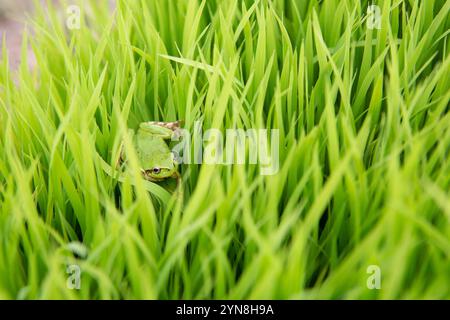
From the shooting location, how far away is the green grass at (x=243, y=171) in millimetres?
778

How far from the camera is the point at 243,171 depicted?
81cm

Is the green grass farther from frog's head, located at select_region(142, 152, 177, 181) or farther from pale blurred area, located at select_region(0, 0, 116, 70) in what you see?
pale blurred area, located at select_region(0, 0, 116, 70)

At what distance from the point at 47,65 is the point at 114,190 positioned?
38 cm

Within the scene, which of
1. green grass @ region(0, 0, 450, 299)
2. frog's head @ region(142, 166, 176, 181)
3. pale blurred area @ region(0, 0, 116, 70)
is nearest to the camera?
green grass @ region(0, 0, 450, 299)

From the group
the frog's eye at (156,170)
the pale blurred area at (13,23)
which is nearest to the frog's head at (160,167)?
the frog's eye at (156,170)

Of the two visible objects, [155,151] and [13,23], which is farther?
[13,23]

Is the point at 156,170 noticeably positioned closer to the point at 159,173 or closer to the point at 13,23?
the point at 159,173

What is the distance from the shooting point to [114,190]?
976 mm

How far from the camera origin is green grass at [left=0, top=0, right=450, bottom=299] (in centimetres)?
78

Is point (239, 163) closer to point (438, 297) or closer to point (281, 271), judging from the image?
point (281, 271)

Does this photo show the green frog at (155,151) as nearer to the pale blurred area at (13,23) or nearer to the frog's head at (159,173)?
the frog's head at (159,173)

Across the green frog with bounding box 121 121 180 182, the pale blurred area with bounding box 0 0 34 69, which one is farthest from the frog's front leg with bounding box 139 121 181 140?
the pale blurred area with bounding box 0 0 34 69

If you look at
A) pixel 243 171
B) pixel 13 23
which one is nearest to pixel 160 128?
pixel 243 171

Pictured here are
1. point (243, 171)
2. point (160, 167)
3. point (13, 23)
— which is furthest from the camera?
point (13, 23)
